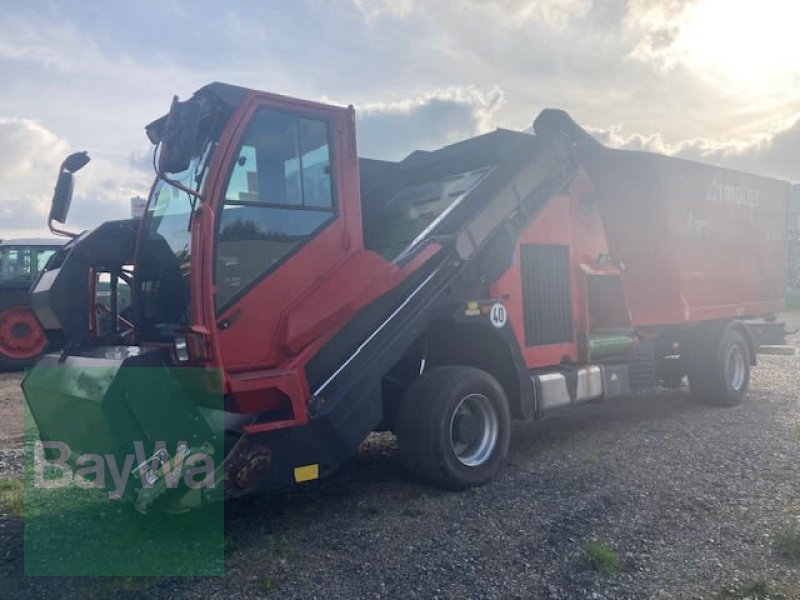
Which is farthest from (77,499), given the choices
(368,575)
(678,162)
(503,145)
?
(678,162)

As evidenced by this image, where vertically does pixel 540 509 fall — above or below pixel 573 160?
below

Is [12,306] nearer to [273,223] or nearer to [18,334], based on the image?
[18,334]

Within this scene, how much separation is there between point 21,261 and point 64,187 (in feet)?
34.3

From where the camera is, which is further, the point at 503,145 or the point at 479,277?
the point at 503,145

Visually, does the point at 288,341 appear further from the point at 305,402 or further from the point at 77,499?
the point at 77,499

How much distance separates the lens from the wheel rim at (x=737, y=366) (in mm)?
9227

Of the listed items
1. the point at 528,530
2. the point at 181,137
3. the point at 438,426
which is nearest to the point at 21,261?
the point at 181,137

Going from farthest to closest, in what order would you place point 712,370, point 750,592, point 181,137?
point 712,370
point 181,137
point 750,592

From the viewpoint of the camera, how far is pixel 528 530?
456cm

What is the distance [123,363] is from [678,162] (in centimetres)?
655

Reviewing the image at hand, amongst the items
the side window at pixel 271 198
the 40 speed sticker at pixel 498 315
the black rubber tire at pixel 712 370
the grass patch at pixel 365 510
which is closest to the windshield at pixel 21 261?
the side window at pixel 271 198

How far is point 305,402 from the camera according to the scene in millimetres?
4684

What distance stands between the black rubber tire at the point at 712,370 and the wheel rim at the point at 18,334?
12.1 meters

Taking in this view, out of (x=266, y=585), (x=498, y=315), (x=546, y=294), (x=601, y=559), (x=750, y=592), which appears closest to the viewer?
(x=750, y=592)
